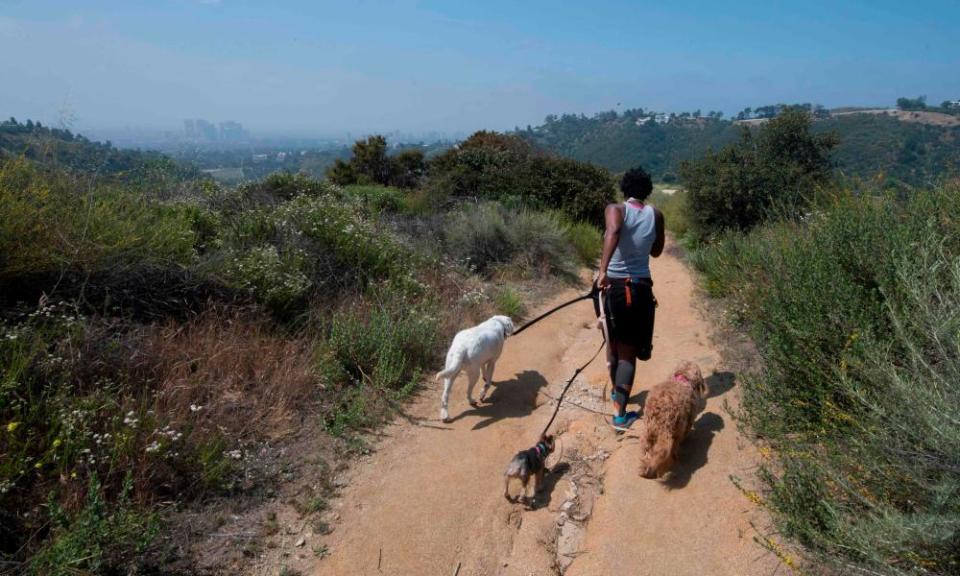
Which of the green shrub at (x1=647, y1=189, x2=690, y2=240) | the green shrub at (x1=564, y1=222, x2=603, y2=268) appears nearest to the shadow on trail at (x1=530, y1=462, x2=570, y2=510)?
the green shrub at (x1=564, y1=222, x2=603, y2=268)

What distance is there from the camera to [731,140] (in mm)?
13828

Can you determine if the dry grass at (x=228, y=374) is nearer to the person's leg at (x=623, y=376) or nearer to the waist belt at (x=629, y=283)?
the person's leg at (x=623, y=376)

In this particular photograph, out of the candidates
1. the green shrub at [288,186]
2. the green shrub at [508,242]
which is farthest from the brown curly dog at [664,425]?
the green shrub at [288,186]

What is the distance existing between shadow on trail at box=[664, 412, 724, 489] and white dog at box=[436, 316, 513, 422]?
1.75 metres

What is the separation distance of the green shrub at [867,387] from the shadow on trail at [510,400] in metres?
1.97

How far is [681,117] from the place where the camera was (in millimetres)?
63281

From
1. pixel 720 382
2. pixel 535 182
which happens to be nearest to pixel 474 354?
pixel 720 382

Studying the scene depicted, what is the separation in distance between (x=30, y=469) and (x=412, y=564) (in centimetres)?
215

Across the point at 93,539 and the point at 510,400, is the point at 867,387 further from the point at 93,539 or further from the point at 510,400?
the point at 93,539

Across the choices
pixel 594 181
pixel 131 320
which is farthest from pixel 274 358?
pixel 594 181

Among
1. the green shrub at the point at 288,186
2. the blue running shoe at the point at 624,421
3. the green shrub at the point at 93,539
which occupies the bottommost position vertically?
the blue running shoe at the point at 624,421

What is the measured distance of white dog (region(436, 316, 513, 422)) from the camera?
4.51 m

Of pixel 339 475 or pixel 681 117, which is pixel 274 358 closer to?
pixel 339 475

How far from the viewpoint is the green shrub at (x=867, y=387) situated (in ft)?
7.13
